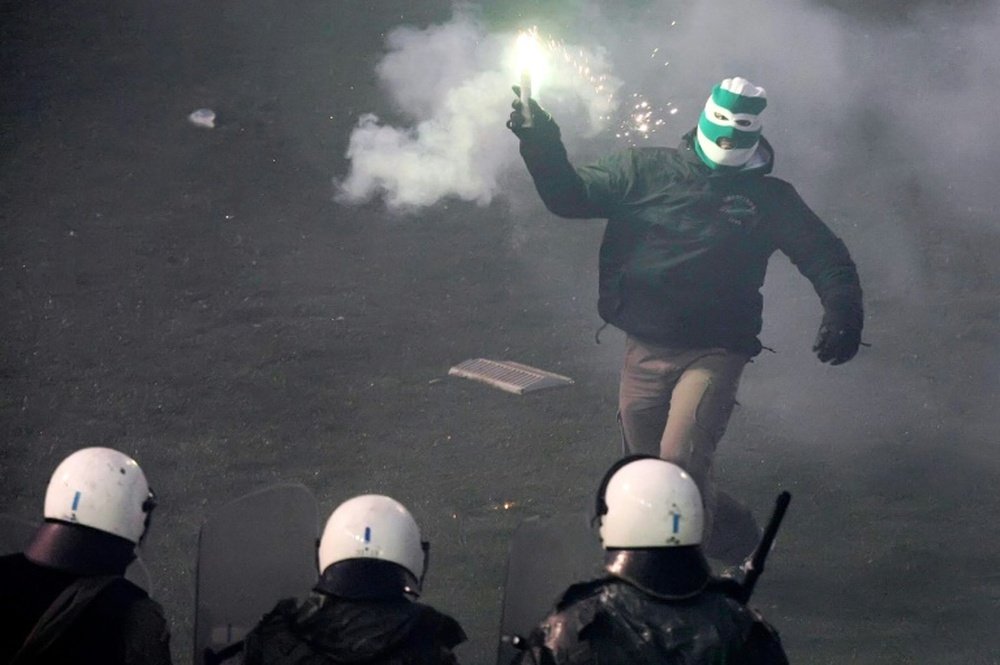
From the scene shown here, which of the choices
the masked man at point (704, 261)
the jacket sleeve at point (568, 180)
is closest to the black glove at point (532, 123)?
the jacket sleeve at point (568, 180)

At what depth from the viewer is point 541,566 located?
4164 millimetres

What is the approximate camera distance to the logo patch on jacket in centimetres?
588

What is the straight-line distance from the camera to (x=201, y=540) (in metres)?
4.10

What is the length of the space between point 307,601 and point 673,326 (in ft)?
9.87

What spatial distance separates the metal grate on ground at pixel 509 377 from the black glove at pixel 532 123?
259 cm

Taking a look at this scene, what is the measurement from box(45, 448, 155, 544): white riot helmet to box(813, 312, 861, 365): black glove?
3413 mm

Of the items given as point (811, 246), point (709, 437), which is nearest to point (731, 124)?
point (811, 246)

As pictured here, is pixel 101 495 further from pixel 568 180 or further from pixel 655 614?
pixel 568 180

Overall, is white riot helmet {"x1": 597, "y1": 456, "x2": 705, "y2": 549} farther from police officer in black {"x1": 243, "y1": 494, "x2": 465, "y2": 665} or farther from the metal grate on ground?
the metal grate on ground

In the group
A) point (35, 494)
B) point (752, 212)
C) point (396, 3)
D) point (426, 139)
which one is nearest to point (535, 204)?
point (426, 139)

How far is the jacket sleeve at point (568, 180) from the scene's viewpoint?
5.63m

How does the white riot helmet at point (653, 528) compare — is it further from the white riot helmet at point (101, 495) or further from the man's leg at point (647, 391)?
the man's leg at point (647, 391)

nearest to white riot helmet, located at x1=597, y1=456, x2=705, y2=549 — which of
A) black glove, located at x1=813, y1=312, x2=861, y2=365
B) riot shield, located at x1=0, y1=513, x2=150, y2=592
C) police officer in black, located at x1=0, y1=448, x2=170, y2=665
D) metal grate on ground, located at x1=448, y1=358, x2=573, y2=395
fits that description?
police officer in black, located at x1=0, y1=448, x2=170, y2=665

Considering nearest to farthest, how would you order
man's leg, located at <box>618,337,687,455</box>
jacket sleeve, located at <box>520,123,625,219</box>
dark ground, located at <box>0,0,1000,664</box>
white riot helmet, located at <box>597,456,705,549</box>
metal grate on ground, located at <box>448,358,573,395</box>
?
1. white riot helmet, located at <box>597,456,705,549</box>
2. jacket sleeve, located at <box>520,123,625,219</box>
3. man's leg, located at <box>618,337,687,455</box>
4. dark ground, located at <box>0,0,1000,664</box>
5. metal grate on ground, located at <box>448,358,573,395</box>
